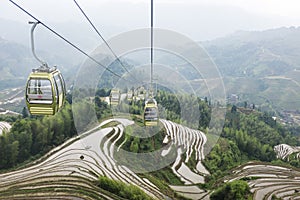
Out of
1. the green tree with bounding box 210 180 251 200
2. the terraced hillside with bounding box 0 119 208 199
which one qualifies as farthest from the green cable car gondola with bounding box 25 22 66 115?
the green tree with bounding box 210 180 251 200

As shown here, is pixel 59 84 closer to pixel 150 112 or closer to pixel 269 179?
pixel 150 112

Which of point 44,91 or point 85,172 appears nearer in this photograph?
point 44,91

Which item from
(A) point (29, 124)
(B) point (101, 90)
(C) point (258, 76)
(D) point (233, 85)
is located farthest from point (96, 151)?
(C) point (258, 76)

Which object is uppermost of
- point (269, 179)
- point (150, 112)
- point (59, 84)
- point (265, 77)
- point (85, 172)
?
point (59, 84)

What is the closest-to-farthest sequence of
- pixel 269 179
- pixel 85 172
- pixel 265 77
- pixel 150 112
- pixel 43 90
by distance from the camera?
pixel 43 90, pixel 150 112, pixel 85 172, pixel 269 179, pixel 265 77

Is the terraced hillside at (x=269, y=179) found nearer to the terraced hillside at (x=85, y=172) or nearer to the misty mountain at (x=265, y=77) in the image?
the terraced hillside at (x=85, y=172)

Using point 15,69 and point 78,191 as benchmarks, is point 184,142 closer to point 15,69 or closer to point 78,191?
point 78,191

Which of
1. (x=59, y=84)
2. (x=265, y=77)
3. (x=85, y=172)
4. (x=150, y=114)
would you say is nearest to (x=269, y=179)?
(x=150, y=114)
